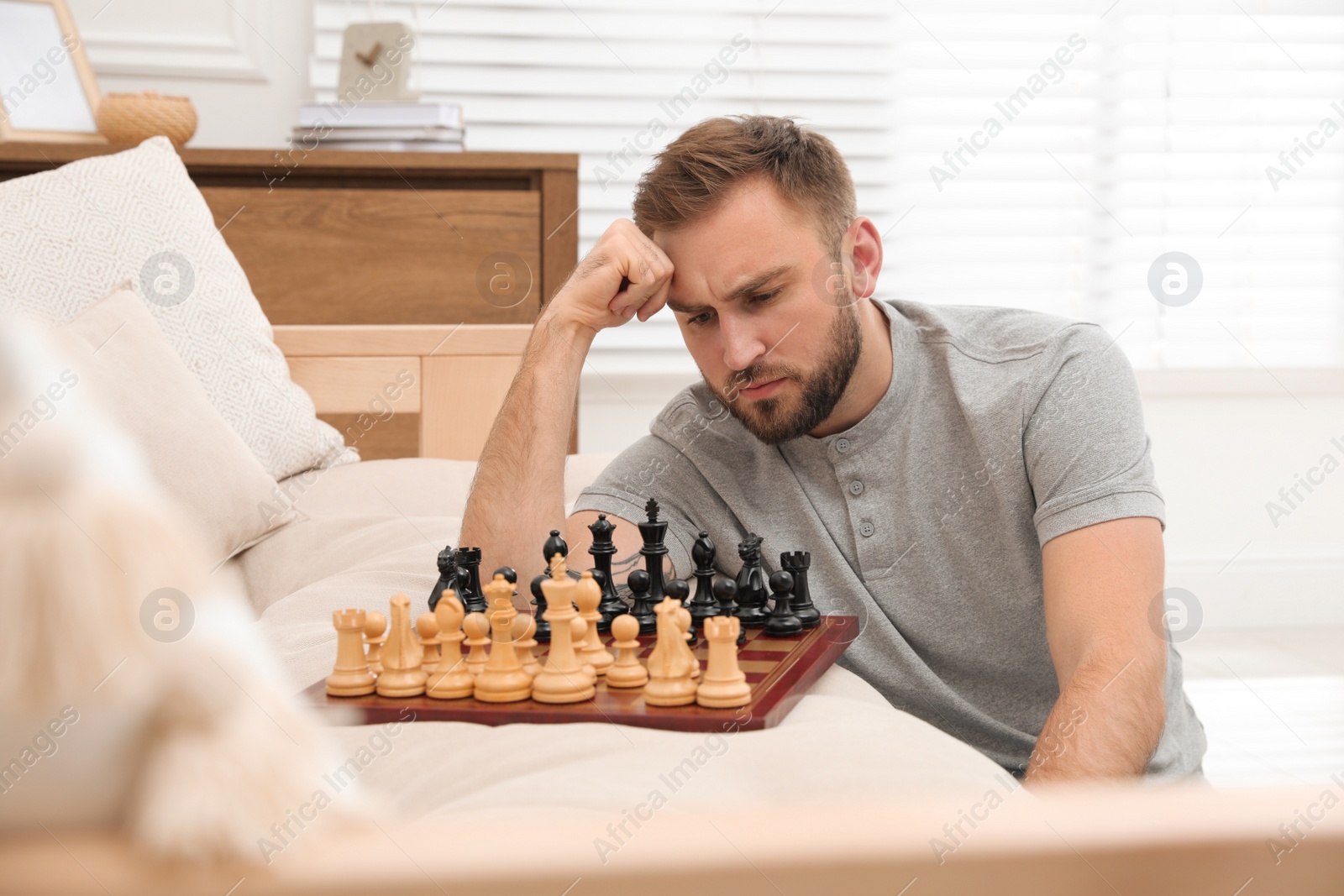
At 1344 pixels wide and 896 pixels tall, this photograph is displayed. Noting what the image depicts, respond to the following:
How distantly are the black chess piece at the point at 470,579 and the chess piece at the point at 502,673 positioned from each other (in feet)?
0.77

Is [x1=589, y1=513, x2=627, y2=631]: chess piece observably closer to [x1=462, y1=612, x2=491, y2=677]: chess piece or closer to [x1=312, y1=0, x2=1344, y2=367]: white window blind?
[x1=462, y1=612, x2=491, y2=677]: chess piece

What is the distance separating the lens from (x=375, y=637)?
0.99m

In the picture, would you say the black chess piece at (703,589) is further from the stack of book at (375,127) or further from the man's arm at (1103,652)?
the stack of book at (375,127)

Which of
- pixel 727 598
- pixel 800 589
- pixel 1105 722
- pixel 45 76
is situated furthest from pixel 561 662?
pixel 45 76

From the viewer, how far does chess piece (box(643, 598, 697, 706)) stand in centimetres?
90

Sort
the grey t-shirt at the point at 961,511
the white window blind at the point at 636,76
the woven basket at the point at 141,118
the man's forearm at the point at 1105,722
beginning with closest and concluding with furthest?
the man's forearm at the point at 1105,722
the grey t-shirt at the point at 961,511
the woven basket at the point at 141,118
the white window blind at the point at 636,76

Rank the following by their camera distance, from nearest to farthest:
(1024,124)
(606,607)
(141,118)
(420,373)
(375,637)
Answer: (375,637) → (606,607) → (420,373) → (141,118) → (1024,124)

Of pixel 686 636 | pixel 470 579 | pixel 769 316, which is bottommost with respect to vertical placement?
pixel 470 579

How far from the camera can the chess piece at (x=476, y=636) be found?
3.16 feet

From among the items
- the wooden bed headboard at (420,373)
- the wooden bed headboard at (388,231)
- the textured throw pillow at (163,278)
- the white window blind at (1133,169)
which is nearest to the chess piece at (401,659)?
the textured throw pillow at (163,278)

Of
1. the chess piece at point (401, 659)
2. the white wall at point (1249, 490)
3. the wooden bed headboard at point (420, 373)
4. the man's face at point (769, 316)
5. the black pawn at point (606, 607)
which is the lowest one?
the white wall at point (1249, 490)

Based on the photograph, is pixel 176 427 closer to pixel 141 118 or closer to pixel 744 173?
pixel 744 173

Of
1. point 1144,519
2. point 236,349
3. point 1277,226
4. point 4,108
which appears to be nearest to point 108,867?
point 1144,519

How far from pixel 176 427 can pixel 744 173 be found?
0.89 m
